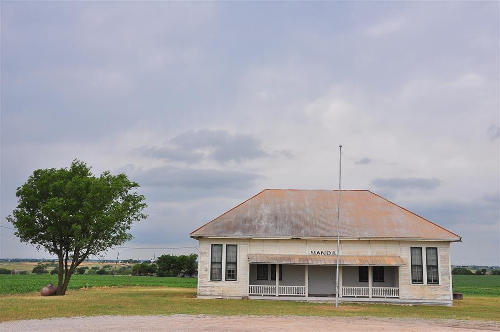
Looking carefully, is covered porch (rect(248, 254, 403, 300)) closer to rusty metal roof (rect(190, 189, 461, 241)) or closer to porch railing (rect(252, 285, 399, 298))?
porch railing (rect(252, 285, 399, 298))

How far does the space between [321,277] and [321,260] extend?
3479 mm

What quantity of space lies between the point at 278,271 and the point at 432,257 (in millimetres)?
8752

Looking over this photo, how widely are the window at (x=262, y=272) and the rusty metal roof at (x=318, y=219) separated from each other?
295 cm

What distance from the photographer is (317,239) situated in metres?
28.8

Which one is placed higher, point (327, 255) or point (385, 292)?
point (327, 255)

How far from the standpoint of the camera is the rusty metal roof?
28781 millimetres

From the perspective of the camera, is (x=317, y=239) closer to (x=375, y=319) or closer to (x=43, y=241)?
(x=375, y=319)

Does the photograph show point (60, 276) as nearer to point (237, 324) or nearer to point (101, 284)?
point (237, 324)

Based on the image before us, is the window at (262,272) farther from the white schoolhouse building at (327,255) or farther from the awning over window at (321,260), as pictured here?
the awning over window at (321,260)

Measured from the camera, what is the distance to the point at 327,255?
28766 millimetres

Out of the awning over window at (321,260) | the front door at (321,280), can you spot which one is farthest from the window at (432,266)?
the front door at (321,280)

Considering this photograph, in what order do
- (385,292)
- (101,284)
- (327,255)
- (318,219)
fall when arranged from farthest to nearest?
1. (101,284)
2. (318,219)
3. (327,255)
4. (385,292)

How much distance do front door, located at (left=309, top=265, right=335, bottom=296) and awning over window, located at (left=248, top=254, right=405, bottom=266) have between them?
2787 mm

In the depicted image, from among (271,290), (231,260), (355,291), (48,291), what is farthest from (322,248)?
(48,291)
